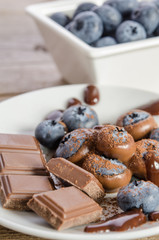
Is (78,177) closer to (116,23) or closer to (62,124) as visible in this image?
(62,124)

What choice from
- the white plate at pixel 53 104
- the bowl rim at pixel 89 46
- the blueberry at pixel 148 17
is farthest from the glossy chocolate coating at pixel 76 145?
the blueberry at pixel 148 17

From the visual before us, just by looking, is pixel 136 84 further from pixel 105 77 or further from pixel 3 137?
pixel 3 137

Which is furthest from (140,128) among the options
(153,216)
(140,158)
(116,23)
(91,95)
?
(116,23)

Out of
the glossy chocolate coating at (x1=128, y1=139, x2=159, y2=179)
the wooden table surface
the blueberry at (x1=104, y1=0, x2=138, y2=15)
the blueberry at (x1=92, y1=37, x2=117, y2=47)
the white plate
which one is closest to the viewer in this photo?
the glossy chocolate coating at (x1=128, y1=139, x2=159, y2=179)

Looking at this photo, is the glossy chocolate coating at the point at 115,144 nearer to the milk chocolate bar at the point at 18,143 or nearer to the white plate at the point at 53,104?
the milk chocolate bar at the point at 18,143

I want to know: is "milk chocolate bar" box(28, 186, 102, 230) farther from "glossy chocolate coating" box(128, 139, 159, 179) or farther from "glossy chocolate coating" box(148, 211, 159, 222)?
"glossy chocolate coating" box(128, 139, 159, 179)

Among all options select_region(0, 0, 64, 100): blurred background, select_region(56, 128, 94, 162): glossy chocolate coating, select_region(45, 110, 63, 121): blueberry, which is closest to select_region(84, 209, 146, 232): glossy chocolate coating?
select_region(56, 128, 94, 162): glossy chocolate coating

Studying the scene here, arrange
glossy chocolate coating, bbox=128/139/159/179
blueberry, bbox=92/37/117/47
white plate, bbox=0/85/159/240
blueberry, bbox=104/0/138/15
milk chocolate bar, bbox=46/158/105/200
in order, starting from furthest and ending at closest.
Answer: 1. blueberry, bbox=104/0/138/15
2. blueberry, bbox=92/37/117/47
3. white plate, bbox=0/85/159/240
4. glossy chocolate coating, bbox=128/139/159/179
5. milk chocolate bar, bbox=46/158/105/200
